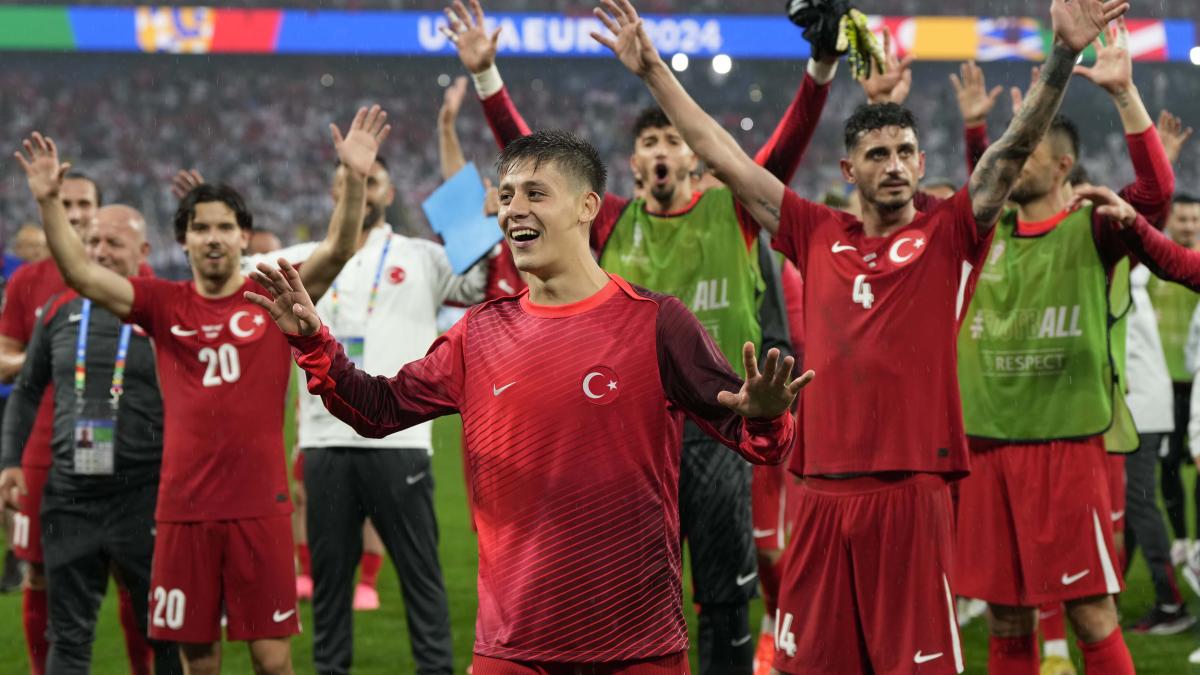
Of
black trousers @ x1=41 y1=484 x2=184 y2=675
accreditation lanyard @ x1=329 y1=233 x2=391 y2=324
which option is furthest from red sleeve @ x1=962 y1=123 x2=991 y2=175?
black trousers @ x1=41 y1=484 x2=184 y2=675

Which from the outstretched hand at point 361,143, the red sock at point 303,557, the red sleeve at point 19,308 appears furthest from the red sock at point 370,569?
the outstretched hand at point 361,143

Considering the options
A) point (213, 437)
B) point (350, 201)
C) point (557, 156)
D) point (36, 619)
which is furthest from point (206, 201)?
point (557, 156)

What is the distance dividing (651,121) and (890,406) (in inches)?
75.8

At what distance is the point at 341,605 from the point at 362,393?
276 cm

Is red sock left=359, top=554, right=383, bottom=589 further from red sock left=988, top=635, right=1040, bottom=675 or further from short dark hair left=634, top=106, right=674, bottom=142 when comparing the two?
red sock left=988, top=635, right=1040, bottom=675

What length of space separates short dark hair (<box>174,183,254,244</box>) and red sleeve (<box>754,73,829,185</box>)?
2028 mm

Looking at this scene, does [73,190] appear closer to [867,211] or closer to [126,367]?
[126,367]

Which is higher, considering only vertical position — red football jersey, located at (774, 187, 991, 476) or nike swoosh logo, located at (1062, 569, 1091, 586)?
red football jersey, located at (774, 187, 991, 476)

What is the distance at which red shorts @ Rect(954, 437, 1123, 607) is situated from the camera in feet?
16.8

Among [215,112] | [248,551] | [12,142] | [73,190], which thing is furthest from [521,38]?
[248,551]

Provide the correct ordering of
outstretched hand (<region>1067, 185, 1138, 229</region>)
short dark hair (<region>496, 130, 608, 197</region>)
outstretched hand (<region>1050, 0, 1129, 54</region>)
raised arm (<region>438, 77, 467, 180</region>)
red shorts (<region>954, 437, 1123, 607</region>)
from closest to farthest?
short dark hair (<region>496, 130, 608, 197</region>), outstretched hand (<region>1050, 0, 1129, 54</region>), outstretched hand (<region>1067, 185, 1138, 229</region>), red shorts (<region>954, 437, 1123, 607</region>), raised arm (<region>438, 77, 467, 180</region>)

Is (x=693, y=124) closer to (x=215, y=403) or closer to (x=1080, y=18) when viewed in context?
(x=1080, y=18)

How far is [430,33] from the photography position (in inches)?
1288

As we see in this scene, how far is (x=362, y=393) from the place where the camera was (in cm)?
332
